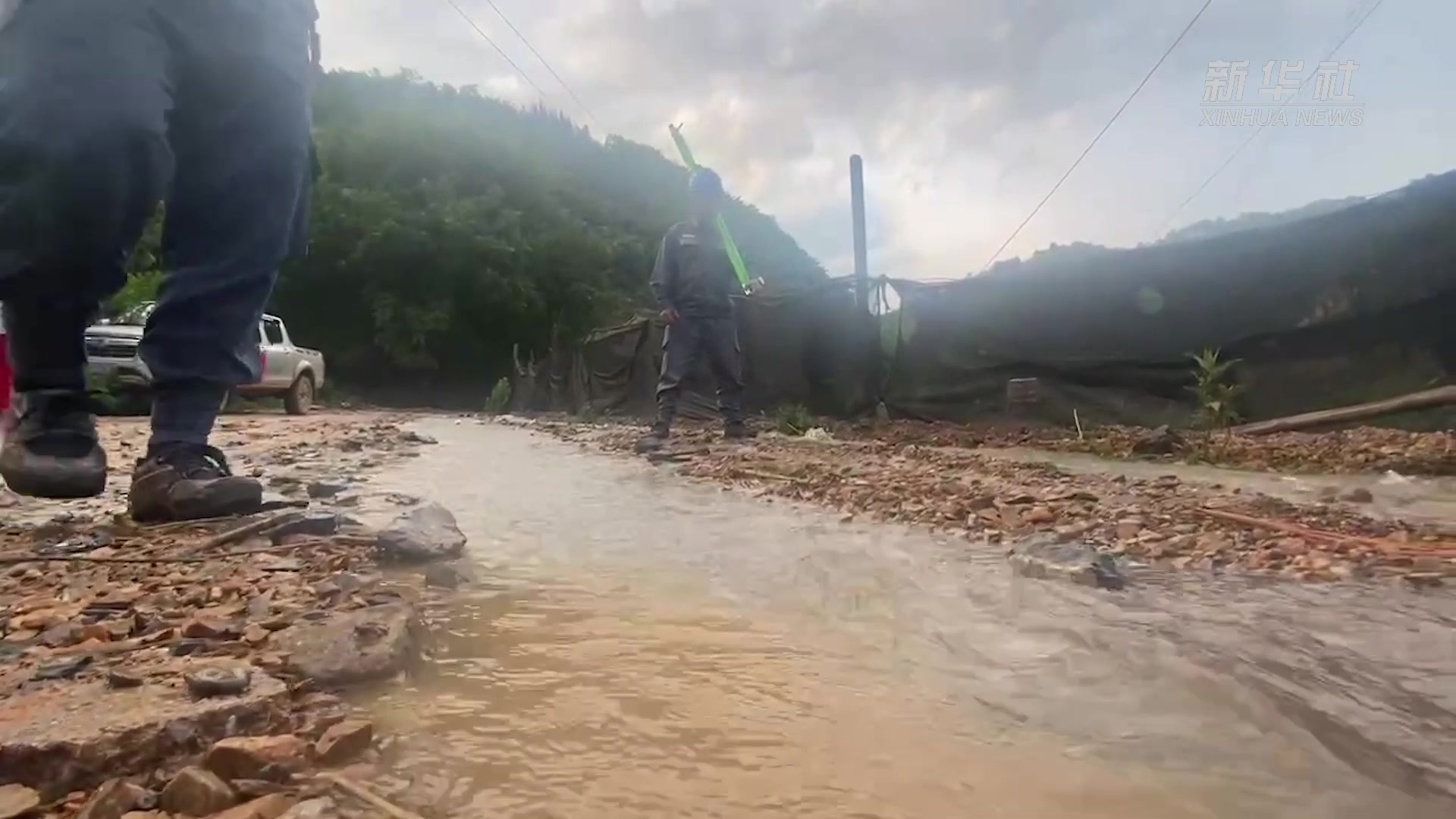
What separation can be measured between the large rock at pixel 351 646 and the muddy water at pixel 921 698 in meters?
0.04

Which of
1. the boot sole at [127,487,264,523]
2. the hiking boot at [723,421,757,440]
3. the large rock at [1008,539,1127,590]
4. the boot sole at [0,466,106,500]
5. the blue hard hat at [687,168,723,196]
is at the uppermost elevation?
the blue hard hat at [687,168,723,196]

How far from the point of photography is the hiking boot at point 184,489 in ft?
6.43

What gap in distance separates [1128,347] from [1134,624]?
5823 mm

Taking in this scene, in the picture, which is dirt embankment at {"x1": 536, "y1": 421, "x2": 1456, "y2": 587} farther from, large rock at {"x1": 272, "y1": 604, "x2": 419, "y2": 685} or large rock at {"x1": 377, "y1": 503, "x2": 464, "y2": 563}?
large rock at {"x1": 272, "y1": 604, "x2": 419, "y2": 685}

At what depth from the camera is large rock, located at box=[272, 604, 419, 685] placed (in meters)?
1.08

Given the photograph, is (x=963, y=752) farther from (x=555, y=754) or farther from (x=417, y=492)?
(x=417, y=492)

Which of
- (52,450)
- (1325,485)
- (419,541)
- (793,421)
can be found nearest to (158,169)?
(52,450)

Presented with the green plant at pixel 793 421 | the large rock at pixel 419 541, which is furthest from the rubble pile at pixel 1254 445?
the large rock at pixel 419 541

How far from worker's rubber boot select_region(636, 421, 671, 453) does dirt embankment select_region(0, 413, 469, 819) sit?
281 cm

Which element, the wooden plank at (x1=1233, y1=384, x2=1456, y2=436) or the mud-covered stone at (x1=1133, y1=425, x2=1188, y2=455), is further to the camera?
the wooden plank at (x1=1233, y1=384, x2=1456, y2=436)

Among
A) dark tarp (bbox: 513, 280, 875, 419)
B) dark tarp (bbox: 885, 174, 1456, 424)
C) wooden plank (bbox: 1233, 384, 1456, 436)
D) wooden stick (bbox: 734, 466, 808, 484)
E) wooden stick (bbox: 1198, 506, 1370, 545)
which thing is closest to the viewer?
wooden stick (bbox: 1198, 506, 1370, 545)

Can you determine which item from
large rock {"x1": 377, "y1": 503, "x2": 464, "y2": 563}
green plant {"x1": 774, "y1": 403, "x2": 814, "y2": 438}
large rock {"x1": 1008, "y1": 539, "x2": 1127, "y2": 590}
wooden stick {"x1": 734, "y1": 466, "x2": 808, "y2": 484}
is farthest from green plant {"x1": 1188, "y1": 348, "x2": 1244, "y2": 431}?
large rock {"x1": 377, "y1": 503, "x2": 464, "y2": 563}

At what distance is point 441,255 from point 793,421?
57.2 ft

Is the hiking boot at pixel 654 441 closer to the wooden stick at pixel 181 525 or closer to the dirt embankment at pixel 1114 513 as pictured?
the dirt embankment at pixel 1114 513
